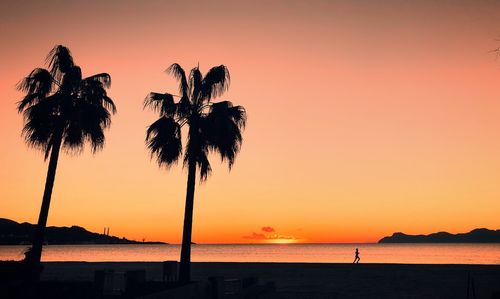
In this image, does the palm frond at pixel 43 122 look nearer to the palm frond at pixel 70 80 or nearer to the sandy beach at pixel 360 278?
the palm frond at pixel 70 80

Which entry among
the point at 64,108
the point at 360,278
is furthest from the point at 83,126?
the point at 360,278

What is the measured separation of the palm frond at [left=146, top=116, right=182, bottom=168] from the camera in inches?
1069

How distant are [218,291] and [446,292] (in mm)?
12121

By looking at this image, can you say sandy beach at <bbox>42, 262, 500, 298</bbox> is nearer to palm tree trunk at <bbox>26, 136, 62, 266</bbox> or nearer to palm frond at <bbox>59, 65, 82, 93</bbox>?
palm tree trunk at <bbox>26, 136, 62, 266</bbox>

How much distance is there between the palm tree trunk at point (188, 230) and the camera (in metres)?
25.3

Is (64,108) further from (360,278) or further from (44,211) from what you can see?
(360,278)

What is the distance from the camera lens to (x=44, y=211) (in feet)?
84.1

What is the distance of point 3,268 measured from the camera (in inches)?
840

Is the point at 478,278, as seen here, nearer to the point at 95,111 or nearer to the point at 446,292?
the point at 446,292

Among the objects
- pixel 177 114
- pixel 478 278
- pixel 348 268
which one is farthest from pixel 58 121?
pixel 478 278

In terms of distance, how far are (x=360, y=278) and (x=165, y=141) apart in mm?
15851

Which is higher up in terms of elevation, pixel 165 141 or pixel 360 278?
pixel 165 141

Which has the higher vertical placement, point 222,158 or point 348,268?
point 222,158

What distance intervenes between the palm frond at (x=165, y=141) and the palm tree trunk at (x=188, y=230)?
1.03 m
